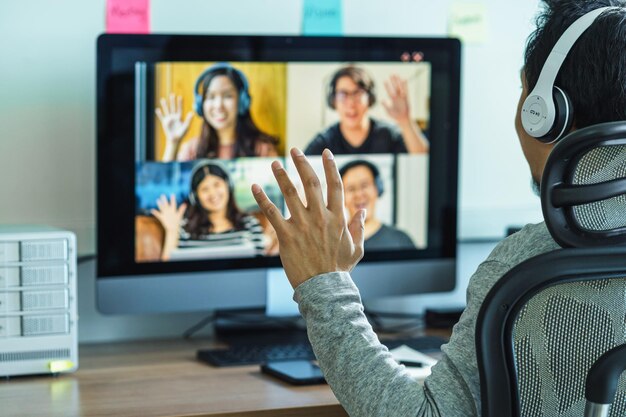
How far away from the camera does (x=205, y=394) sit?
150 cm

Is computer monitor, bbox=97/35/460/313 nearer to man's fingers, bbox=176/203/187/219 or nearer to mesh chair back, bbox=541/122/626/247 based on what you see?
man's fingers, bbox=176/203/187/219

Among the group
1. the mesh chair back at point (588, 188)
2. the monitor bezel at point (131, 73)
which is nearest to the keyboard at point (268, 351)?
the monitor bezel at point (131, 73)

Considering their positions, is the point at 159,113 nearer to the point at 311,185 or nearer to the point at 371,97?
the point at 371,97

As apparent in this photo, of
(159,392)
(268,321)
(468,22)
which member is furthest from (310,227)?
(468,22)

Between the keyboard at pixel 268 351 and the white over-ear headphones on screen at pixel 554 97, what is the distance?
740 millimetres

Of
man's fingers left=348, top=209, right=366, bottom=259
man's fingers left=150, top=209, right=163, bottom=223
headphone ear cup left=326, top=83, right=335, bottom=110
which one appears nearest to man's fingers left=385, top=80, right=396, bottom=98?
headphone ear cup left=326, top=83, right=335, bottom=110

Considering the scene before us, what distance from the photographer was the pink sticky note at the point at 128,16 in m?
1.84

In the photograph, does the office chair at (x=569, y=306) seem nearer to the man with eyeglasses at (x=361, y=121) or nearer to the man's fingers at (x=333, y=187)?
the man's fingers at (x=333, y=187)

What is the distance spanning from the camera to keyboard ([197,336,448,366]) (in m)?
1.70

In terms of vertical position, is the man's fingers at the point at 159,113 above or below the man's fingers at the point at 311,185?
above

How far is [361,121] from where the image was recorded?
1875 millimetres

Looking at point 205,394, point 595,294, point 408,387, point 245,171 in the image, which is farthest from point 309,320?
point 245,171

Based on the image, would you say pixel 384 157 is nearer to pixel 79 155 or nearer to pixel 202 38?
pixel 202 38

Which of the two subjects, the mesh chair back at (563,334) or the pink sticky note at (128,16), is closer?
the mesh chair back at (563,334)
